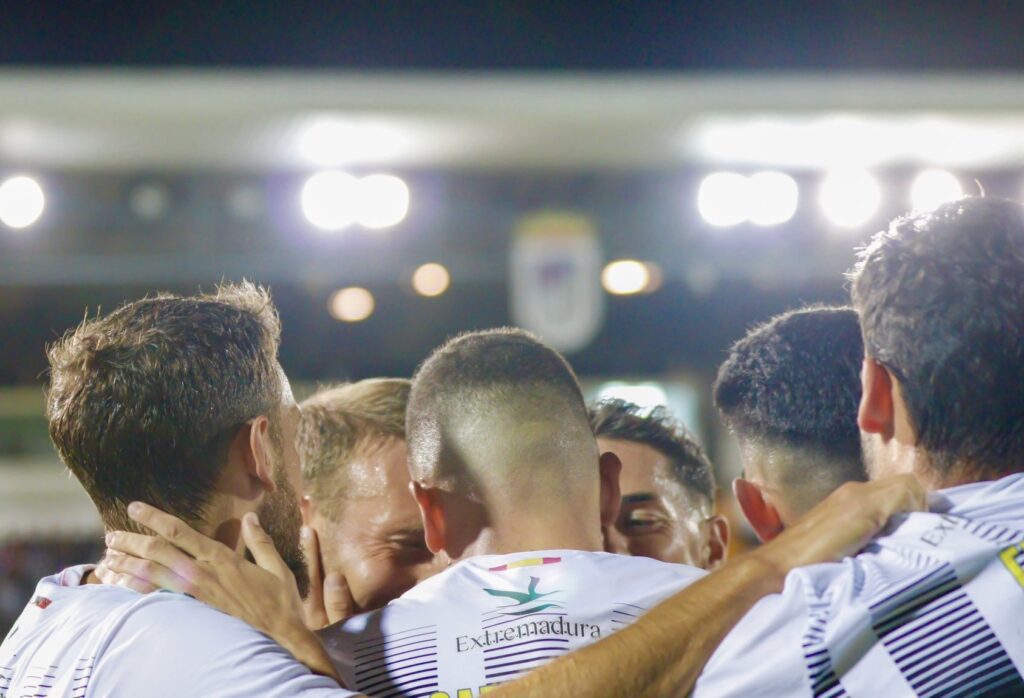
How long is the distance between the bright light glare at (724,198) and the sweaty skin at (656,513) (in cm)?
833

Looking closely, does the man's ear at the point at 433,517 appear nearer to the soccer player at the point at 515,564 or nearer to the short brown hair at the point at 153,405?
the soccer player at the point at 515,564

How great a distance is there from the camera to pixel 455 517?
6.26 ft

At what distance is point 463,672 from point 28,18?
7756mm

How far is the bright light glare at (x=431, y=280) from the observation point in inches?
554

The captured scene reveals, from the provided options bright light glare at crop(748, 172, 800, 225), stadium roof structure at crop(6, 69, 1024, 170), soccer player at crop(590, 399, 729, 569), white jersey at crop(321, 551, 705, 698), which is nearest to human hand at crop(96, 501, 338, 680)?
white jersey at crop(321, 551, 705, 698)

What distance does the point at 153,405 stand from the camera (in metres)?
1.92

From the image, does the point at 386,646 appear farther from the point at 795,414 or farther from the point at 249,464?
the point at 795,414

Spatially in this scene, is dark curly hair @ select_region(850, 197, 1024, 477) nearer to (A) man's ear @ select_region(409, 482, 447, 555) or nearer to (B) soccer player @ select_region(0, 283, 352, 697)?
(A) man's ear @ select_region(409, 482, 447, 555)

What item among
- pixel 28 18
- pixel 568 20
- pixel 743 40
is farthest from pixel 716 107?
pixel 28 18

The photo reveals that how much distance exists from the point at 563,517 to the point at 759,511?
0.41 m

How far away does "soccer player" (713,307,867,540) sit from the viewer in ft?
6.69

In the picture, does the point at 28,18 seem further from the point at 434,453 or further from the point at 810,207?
the point at 810,207

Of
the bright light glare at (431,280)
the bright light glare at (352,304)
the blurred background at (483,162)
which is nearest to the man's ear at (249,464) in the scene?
the blurred background at (483,162)

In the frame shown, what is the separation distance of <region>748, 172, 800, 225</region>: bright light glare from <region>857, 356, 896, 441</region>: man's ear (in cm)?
932
